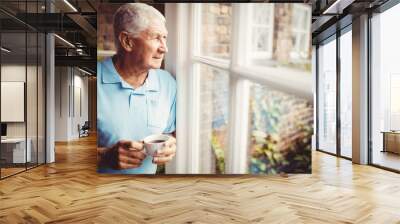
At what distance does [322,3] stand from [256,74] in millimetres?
2501

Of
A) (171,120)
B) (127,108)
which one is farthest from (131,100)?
(171,120)

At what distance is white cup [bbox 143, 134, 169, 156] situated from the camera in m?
5.79

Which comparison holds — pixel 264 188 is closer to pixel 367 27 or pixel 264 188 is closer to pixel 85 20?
pixel 367 27

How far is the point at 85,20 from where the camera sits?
309 inches

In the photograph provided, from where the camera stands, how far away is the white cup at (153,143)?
19.0 ft

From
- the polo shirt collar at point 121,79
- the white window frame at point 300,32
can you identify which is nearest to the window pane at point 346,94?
the white window frame at point 300,32

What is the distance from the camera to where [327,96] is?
10031 millimetres

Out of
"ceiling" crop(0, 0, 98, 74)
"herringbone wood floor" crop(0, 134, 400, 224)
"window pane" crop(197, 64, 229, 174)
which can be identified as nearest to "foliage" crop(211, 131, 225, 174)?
"window pane" crop(197, 64, 229, 174)

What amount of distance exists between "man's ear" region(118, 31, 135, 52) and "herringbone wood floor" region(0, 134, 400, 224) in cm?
205

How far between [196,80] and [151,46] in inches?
34.5

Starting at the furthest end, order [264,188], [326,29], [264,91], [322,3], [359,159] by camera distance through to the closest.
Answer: [326,29] → [359,159] → [322,3] → [264,91] → [264,188]

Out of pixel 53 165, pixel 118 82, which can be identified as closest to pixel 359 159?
pixel 118 82

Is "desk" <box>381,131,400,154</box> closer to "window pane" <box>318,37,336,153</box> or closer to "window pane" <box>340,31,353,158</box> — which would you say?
"window pane" <box>340,31,353,158</box>

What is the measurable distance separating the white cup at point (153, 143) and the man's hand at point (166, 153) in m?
0.06
